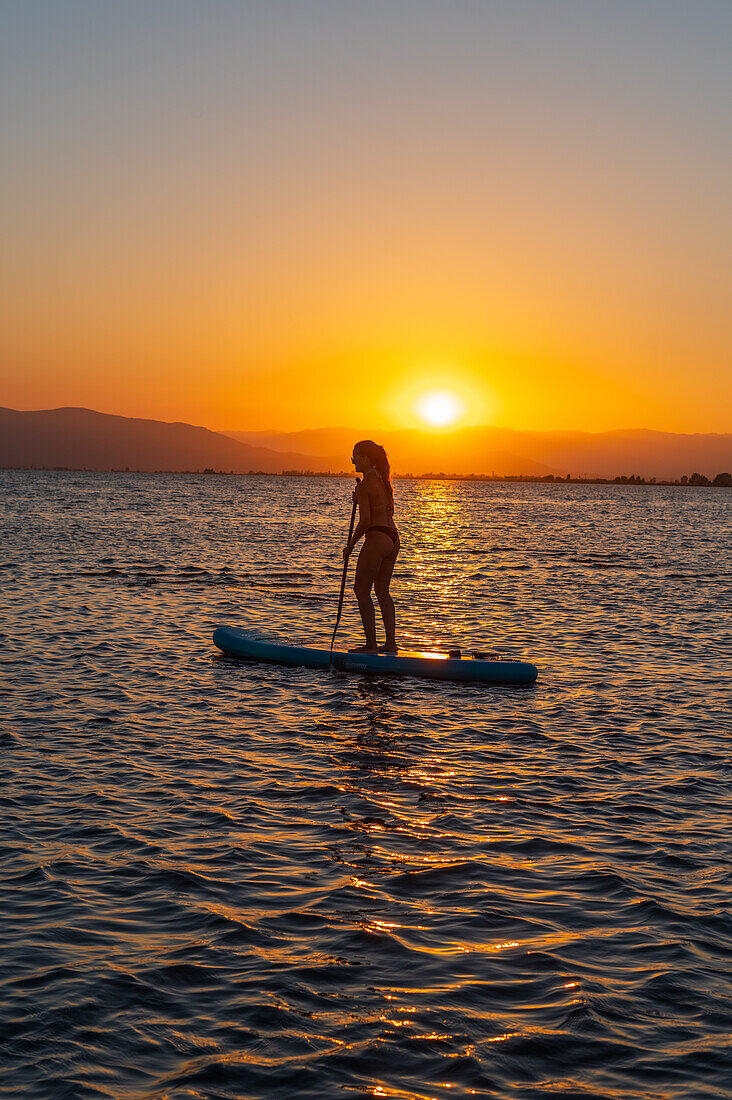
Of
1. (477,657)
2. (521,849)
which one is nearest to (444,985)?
(521,849)

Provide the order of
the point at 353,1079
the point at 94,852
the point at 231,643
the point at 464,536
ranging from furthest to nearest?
the point at 464,536
the point at 231,643
the point at 94,852
the point at 353,1079

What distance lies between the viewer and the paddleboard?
49.9 feet

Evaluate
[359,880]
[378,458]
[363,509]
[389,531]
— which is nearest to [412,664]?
[389,531]

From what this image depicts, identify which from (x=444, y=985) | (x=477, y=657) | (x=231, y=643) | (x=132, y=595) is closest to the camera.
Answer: (x=444, y=985)

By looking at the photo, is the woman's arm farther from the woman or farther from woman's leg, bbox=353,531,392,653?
woman's leg, bbox=353,531,392,653

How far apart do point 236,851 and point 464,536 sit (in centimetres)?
5721

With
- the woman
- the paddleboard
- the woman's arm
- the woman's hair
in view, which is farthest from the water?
the woman's hair

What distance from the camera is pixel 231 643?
16969 millimetres

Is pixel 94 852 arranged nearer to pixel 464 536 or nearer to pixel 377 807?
pixel 377 807

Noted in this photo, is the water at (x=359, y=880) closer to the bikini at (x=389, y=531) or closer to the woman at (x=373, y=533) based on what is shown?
the woman at (x=373, y=533)

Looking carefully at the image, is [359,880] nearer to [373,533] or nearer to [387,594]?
[387,594]

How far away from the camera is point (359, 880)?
24.1 feet

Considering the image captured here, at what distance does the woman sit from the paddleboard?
0.37 m

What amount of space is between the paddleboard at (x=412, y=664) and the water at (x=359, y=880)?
0.34m
